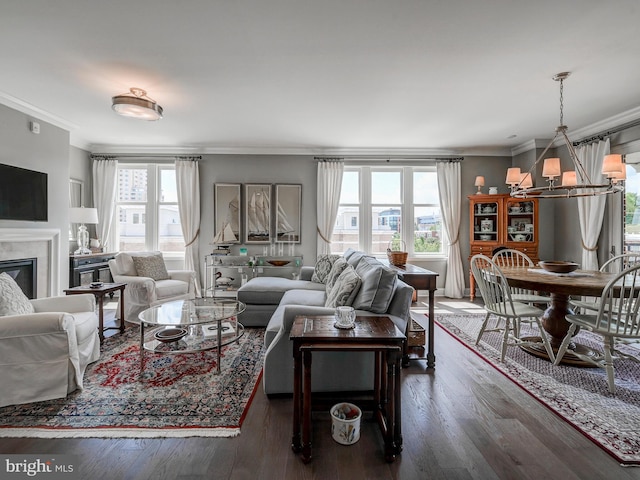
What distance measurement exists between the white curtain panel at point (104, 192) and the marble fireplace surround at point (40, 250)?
127cm

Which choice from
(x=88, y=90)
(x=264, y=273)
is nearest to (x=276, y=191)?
(x=264, y=273)

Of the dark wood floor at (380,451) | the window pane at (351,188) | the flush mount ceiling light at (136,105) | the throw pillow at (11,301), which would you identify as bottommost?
the dark wood floor at (380,451)

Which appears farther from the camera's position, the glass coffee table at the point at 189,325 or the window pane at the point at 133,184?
the window pane at the point at 133,184

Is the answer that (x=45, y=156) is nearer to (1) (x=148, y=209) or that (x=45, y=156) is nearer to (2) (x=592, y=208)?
(1) (x=148, y=209)

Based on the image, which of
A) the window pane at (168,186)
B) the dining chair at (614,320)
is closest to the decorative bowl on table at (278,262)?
the window pane at (168,186)

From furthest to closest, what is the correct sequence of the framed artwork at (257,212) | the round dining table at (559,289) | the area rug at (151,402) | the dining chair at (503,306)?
the framed artwork at (257,212) → the dining chair at (503,306) → the round dining table at (559,289) → the area rug at (151,402)

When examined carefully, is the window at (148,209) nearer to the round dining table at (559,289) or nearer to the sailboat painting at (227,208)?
the sailboat painting at (227,208)

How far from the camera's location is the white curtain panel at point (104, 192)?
5.40 meters

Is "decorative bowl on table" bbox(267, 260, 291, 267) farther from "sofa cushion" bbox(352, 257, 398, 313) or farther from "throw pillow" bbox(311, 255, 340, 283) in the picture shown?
"sofa cushion" bbox(352, 257, 398, 313)

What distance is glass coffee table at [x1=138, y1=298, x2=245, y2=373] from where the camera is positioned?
8.43 ft

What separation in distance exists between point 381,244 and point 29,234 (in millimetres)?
5147

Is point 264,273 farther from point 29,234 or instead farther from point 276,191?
point 29,234

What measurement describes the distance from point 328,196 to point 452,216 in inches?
90.7

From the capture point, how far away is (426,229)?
5.79 m
